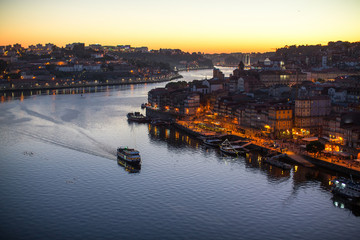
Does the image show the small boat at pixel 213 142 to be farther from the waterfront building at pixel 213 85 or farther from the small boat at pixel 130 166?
the waterfront building at pixel 213 85

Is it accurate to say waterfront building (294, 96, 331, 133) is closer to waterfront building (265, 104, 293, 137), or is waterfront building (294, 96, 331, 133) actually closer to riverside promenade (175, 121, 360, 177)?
waterfront building (265, 104, 293, 137)

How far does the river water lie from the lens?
882 centimetres

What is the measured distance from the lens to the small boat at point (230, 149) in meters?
14.4

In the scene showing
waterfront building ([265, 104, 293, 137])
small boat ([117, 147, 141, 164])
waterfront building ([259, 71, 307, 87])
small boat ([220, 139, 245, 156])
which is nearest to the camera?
small boat ([117, 147, 141, 164])

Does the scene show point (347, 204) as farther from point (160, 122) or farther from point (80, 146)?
point (160, 122)

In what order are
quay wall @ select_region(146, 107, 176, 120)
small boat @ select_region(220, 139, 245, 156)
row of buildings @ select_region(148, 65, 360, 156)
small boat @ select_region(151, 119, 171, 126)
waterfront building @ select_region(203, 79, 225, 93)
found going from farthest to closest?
waterfront building @ select_region(203, 79, 225, 93)
quay wall @ select_region(146, 107, 176, 120)
small boat @ select_region(151, 119, 171, 126)
small boat @ select_region(220, 139, 245, 156)
row of buildings @ select_region(148, 65, 360, 156)

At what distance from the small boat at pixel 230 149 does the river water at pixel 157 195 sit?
0.30 metres

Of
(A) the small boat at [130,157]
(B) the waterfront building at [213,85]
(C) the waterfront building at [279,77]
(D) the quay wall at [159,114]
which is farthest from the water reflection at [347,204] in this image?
(C) the waterfront building at [279,77]

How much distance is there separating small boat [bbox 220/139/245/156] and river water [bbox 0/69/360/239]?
0.30m

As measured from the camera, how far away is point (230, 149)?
48.0 feet

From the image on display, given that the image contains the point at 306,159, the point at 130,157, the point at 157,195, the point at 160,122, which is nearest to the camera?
the point at 157,195

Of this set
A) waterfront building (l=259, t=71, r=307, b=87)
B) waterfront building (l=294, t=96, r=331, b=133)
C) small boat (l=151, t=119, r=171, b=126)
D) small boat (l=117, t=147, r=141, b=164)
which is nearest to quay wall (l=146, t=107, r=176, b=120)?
small boat (l=151, t=119, r=171, b=126)

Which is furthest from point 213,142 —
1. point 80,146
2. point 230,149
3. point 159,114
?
point 159,114

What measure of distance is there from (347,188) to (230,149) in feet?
15.8
